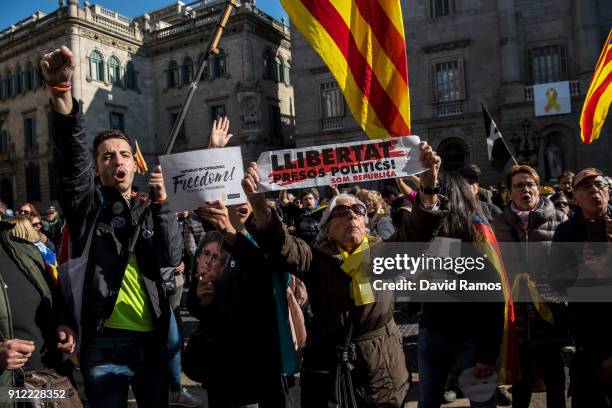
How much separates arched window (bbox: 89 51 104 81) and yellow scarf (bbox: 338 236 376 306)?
29663 millimetres

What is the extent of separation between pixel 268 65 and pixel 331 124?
7.68m

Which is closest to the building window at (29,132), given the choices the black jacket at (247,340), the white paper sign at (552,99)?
the white paper sign at (552,99)

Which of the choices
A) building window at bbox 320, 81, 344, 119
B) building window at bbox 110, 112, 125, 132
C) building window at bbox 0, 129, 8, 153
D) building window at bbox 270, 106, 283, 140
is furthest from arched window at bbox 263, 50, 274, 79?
building window at bbox 0, 129, 8, 153

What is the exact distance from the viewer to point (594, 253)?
8.75ft

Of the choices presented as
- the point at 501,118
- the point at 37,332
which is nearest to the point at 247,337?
the point at 37,332

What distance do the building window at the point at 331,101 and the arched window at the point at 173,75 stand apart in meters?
11.4

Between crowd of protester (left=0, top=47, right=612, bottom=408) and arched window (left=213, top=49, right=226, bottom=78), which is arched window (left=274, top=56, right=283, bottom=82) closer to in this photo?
arched window (left=213, top=49, right=226, bottom=78)

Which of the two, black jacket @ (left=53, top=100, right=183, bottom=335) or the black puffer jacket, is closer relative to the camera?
black jacket @ (left=53, top=100, right=183, bottom=335)

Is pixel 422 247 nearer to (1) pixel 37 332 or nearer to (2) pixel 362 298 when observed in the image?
(2) pixel 362 298

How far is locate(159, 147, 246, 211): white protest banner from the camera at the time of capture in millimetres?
2293

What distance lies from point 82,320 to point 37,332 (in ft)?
0.70

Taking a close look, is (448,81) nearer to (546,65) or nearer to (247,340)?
(546,65)

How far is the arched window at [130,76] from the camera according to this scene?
30.4 metres

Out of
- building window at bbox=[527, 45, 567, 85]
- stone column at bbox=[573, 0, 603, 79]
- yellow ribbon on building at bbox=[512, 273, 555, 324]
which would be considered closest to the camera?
yellow ribbon on building at bbox=[512, 273, 555, 324]
